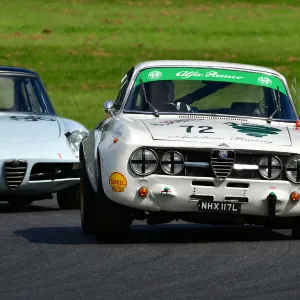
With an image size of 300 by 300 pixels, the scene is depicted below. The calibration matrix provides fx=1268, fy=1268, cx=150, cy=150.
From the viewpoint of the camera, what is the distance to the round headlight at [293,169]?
9438mm

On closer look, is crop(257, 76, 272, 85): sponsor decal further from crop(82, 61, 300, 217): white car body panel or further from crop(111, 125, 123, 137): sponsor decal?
crop(111, 125, 123, 137): sponsor decal

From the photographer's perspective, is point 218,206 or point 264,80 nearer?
point 218,206

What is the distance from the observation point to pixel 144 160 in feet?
30.7

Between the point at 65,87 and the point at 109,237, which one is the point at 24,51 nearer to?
the point at 65,87

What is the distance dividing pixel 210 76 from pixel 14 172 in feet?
10.4

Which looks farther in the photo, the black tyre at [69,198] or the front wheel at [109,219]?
the black tyre at [69,198]

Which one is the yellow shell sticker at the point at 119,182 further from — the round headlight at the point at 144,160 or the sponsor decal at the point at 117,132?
the sponsor decal at the point at 117,132

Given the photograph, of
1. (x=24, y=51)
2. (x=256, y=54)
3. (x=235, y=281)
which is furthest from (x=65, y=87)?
(x=235, y=281)

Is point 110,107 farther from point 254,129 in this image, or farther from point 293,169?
point 293,169

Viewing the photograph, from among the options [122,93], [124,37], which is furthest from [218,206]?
[124,37]

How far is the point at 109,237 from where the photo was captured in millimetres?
9758

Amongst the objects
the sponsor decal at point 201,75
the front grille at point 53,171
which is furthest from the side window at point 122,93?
the front grille at point 53,171

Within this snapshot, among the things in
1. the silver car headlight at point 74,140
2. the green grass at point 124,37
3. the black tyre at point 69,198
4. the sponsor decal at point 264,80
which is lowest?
the green grass at point 124,37

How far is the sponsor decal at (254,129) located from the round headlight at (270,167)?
12.9 inches
